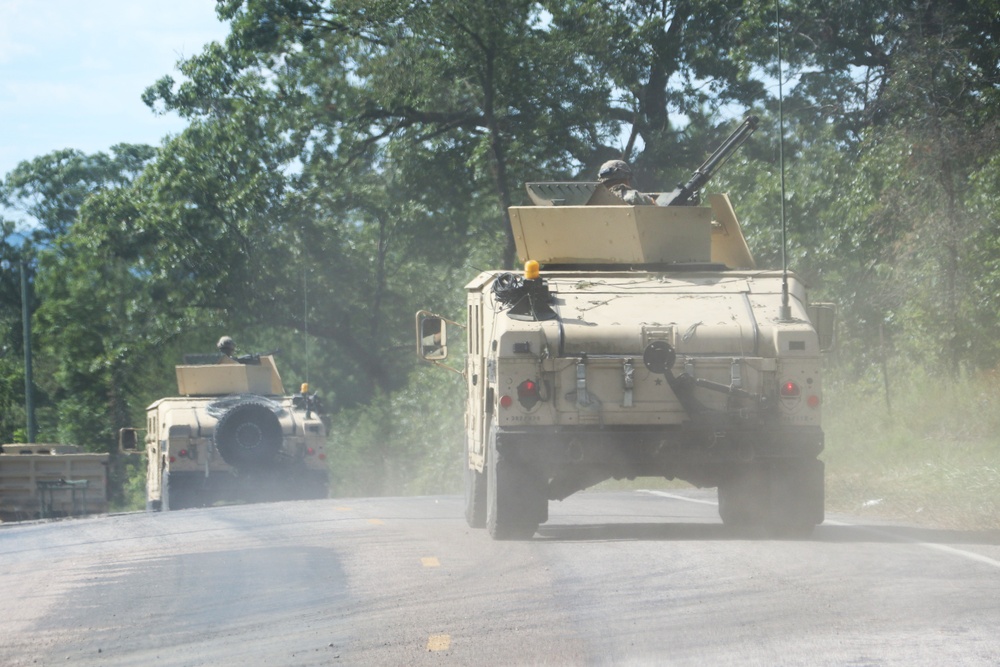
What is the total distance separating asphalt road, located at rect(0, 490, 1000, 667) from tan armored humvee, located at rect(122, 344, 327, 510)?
752 centimetres

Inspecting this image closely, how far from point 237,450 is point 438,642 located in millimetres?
13970

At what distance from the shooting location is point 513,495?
1198cm

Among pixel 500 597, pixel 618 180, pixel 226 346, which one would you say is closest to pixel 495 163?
pixel 226 346

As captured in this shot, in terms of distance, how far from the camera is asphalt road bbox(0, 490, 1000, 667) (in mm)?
7566

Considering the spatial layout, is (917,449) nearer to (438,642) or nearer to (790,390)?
(790,390)

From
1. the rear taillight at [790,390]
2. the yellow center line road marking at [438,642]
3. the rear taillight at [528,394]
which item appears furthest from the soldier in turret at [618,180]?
the yellow center line road marking at [438,642]

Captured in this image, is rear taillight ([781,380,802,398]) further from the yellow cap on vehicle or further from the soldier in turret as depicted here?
the soldier in turret

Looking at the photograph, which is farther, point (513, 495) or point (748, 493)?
point (748, 493)

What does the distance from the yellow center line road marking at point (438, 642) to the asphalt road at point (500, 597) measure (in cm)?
2

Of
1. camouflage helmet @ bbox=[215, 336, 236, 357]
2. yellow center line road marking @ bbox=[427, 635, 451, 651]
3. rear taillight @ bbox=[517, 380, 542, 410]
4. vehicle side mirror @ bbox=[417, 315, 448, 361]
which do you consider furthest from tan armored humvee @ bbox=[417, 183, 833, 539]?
camouflage helmet @ bbox=[215, 336, 236, 357]

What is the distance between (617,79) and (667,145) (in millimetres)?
1616

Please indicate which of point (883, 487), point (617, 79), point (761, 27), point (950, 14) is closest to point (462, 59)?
point (617, 79)

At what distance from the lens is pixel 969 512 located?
14938mm

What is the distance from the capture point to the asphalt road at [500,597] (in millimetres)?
7566
